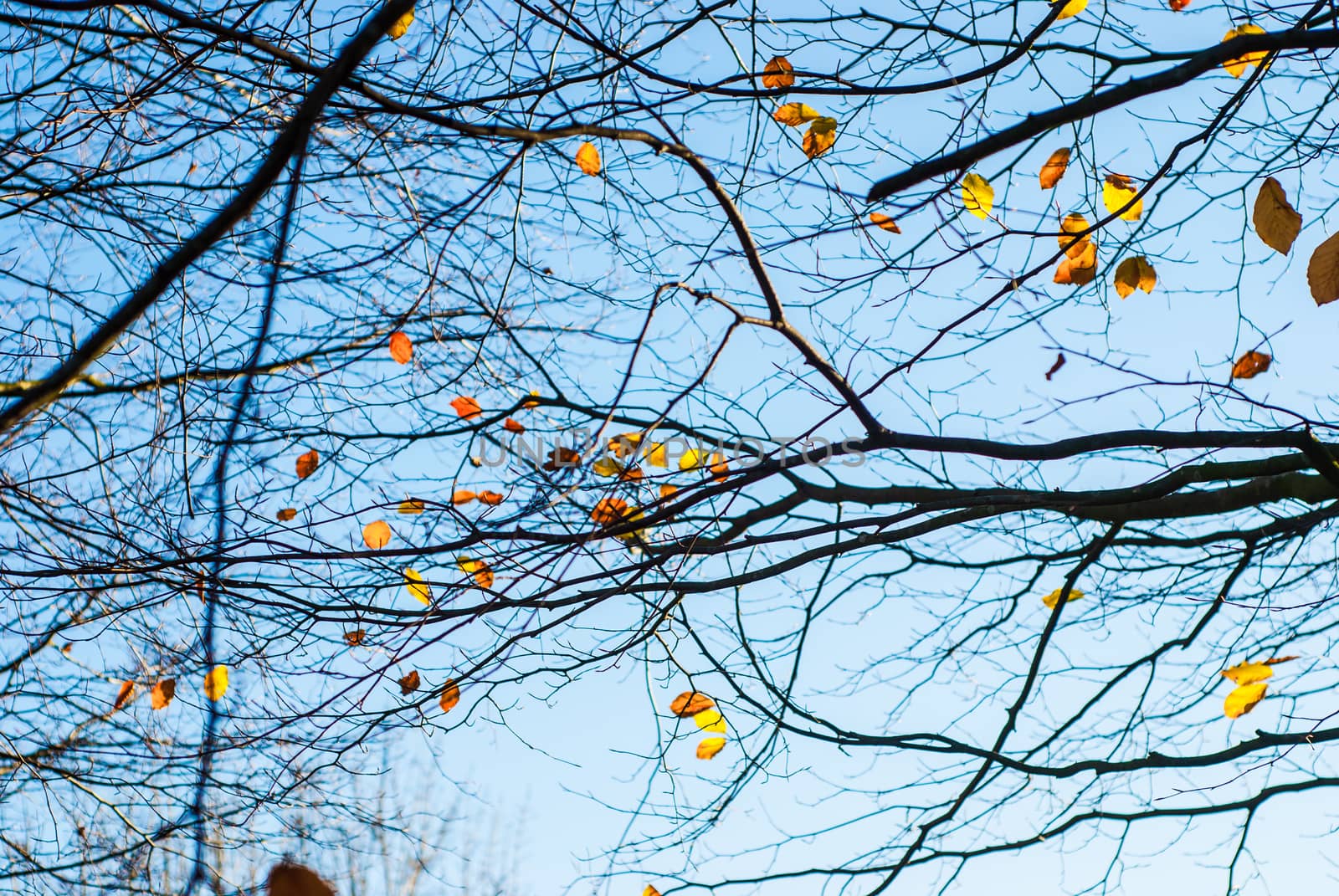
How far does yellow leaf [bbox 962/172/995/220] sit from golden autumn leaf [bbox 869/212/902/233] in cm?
22

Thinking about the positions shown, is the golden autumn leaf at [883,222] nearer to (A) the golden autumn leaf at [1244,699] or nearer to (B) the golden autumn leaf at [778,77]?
(B) the golden autumn leaf at [778,77]

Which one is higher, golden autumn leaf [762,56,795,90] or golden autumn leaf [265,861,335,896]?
golden autumn leaf [762,56,795,90]

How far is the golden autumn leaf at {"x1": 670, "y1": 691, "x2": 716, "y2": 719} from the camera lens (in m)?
3.30

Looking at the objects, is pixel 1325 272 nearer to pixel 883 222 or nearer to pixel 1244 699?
pixel 883 222

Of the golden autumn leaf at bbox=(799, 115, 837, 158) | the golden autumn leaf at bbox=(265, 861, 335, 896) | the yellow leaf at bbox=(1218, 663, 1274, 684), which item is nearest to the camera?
the golden autumn leaf at bbox=(265, 861, 335, 896)

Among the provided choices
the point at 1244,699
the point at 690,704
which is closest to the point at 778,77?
the point at 690,704

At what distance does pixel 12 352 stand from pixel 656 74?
2468mm

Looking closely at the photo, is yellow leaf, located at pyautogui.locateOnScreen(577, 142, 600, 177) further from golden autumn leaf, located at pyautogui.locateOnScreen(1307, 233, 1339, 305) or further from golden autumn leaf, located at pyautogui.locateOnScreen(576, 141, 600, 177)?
golden autumn leaf, located at pyautogui.locateOnScreen(1307, 233, 1339, 305)

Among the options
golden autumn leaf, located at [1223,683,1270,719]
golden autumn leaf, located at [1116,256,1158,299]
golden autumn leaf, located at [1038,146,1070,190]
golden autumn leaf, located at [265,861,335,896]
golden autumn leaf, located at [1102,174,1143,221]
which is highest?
golden autumn leaf, located at [1038,146,1070,190]

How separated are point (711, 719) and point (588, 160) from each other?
1966 mm

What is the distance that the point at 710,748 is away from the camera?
3.48 m

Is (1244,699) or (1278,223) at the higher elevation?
(1278,223)

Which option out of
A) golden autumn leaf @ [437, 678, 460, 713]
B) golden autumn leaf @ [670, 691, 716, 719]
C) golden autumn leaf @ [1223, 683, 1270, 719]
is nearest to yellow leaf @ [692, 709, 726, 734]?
golden autumn leaf @ [670, 691, 716, 719]

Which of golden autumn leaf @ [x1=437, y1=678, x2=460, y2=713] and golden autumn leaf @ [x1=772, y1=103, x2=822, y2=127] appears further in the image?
golden autumn leaf @ [x1=772, y1=103, x2=822, y2=127]
